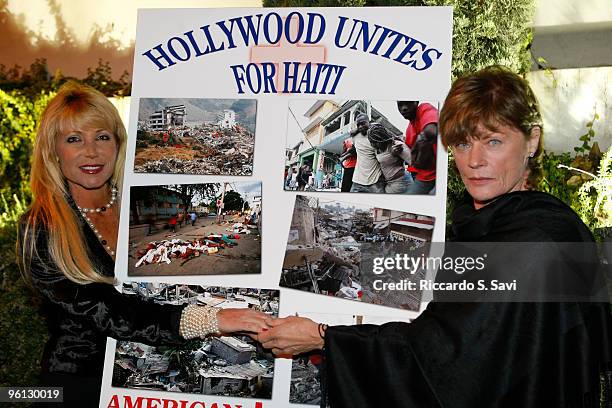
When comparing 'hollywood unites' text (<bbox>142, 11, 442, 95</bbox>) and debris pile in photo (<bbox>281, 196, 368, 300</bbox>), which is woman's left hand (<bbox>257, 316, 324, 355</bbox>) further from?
'hollywood unites' text (<bbox>142, 11, 442, 95</bbox>)

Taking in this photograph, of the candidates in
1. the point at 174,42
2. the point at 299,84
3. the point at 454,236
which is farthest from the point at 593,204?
the point at 174,42

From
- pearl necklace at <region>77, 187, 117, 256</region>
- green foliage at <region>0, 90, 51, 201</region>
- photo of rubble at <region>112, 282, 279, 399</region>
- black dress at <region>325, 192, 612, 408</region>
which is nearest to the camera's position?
black dress at <region>325, 192, 612, 408</region>

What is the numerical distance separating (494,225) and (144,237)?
1.25 m

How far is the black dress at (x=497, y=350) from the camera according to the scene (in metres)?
2.06

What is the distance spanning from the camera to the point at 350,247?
95.3 inches

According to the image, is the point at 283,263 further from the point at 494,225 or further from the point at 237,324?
the point at 494,225

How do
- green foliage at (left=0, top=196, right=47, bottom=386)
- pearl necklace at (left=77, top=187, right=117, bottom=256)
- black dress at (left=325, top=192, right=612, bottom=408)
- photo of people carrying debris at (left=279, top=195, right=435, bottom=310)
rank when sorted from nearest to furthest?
1. black dress at (left=325, top=192, right=612, bottom=408)
2. photo of people carrying debris at (left=279, top=195, right=435, bottom=310)
3. pearl necklace at (left=77, top=187, right=117, bottom=256)
4. green foliage at (left=0, top=196, right=47, bottom=386)

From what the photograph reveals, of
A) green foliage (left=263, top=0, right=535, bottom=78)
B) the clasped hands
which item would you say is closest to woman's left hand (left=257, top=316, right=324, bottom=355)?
the clasped hands

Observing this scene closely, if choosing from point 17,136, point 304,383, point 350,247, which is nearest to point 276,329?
point 304,383

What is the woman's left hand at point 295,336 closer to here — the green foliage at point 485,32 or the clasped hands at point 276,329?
the clasped hands at point 276,329

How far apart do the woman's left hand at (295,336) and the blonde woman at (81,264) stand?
2.7 inches

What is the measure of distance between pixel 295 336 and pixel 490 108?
3.36 feet

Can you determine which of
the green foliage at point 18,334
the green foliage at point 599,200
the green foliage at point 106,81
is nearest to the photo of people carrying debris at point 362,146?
the green foliage at point 599,200

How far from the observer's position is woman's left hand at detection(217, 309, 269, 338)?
2457mm
